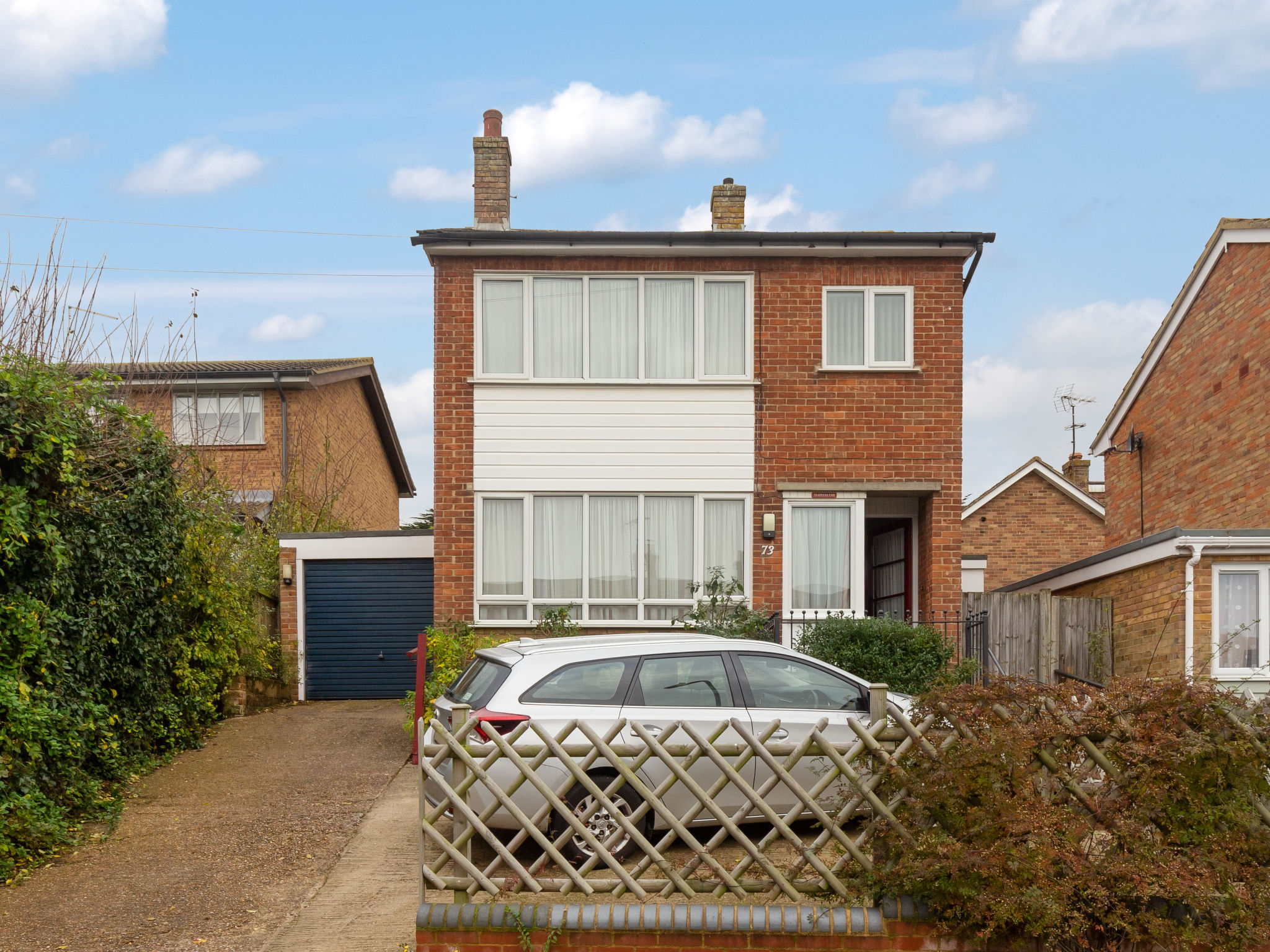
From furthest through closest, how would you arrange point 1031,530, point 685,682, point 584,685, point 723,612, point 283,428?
point 1031,530
point 283,428
point 723,612
point 685,682
point 584,685

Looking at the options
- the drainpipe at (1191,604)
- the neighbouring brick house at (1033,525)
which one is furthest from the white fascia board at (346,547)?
the neighbouring brick house at (1033,525)

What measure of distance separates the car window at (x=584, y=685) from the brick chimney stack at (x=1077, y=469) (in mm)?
25482

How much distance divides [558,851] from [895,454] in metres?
9.98

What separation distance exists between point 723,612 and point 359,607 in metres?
5.99

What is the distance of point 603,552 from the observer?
14.4 meters

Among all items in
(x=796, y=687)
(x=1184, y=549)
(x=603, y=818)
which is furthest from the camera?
(x=1184, y=549)

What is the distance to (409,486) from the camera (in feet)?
105

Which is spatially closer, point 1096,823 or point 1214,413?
point 1096,823

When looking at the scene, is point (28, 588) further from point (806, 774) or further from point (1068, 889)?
point (1068, 889)

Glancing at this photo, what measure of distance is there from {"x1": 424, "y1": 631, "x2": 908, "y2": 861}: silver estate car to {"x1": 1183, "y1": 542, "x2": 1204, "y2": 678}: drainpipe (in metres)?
6.42

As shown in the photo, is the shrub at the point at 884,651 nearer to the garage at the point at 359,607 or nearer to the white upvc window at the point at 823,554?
the white upvc window at the point at 823,554

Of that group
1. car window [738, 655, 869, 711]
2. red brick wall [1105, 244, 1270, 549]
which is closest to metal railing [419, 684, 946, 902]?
car window [738, 655, 869, 711]

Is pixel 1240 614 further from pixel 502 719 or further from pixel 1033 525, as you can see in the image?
pixel 1033 525

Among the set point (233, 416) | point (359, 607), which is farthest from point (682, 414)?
point (233, 416)
